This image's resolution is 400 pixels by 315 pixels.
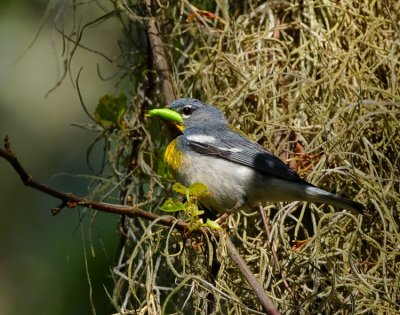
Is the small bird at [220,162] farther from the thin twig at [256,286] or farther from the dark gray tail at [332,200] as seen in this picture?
the thin twig at [256,286]

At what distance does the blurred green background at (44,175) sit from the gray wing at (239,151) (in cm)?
74

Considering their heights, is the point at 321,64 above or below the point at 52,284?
above

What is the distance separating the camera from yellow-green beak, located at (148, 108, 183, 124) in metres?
2.87

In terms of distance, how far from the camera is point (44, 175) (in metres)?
4.72

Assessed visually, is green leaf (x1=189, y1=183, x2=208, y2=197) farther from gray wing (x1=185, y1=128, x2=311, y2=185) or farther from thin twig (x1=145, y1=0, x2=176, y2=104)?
thin twig (x1=145, y1=0, x2=176, y2=104)

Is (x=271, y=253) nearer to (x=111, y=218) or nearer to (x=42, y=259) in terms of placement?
(x=111, y=218)

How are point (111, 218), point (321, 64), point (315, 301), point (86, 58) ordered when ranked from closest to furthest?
point (315, 301) < point (321, 64) < point (111, 218) < point (86, 58)

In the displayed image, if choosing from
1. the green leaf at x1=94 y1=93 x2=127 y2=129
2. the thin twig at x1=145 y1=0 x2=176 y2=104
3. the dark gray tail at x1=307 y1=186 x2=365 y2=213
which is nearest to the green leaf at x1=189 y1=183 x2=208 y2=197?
the dark gray tail at x1=307 y1=186 x2=365 y2=213

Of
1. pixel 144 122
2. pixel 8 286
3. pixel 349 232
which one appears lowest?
pixel 8 286

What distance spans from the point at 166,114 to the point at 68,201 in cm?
115

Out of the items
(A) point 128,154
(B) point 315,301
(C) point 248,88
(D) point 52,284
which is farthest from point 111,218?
(B) point 315,301

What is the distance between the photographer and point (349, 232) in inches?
101

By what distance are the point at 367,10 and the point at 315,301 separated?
3.67ft

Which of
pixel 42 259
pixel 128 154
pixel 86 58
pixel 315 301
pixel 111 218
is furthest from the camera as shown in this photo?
pixel 86 58
